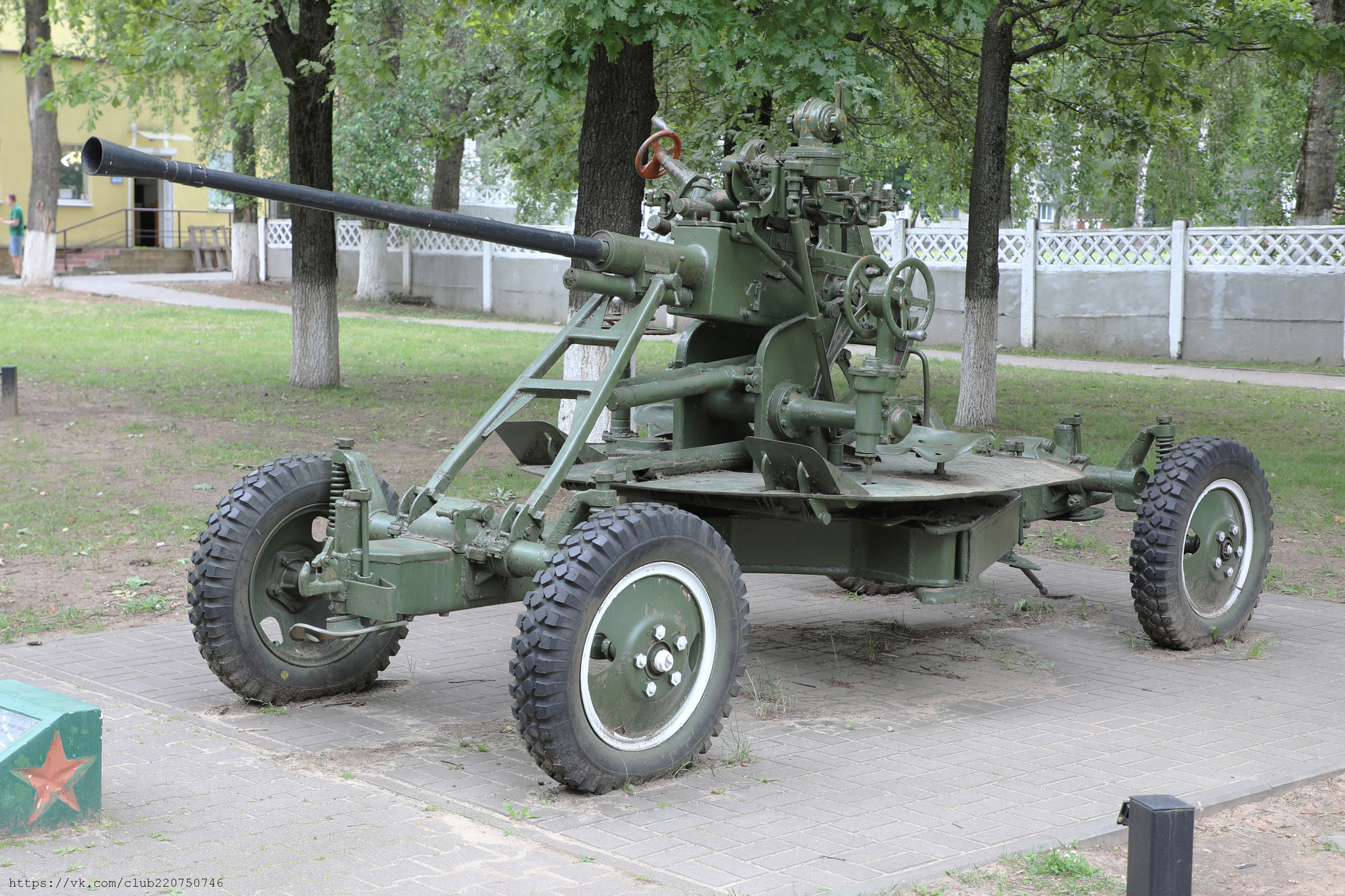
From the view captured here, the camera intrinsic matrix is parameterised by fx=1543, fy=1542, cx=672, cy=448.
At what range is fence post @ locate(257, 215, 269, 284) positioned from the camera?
3244 centimetres

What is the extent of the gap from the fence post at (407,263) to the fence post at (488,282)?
1.88 meters

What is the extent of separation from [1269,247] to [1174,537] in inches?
609

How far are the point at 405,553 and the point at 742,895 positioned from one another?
183cm

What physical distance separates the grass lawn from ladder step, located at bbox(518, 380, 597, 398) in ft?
12.3

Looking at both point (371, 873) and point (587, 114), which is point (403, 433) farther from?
point (371, 873)

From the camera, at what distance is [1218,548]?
23.7ft

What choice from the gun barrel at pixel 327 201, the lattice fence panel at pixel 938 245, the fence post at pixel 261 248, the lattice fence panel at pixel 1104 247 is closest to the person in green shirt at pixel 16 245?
the fence post at pixel 261 248

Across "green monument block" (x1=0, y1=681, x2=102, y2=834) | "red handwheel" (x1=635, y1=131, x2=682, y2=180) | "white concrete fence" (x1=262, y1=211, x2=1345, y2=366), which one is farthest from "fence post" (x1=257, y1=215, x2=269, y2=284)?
"green monument block" (x1=0, y1=681, x2=102, y2=834)

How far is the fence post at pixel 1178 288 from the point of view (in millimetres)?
21469

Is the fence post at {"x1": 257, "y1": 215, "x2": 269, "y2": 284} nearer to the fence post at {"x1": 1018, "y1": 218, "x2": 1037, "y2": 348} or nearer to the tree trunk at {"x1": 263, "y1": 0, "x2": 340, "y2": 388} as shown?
the fence post at {"x1": 1018, "y1": 218, "x2": 1037, "y2": 348}

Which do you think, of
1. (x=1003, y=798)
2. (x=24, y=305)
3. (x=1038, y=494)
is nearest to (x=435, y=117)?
(x=24, y=305)

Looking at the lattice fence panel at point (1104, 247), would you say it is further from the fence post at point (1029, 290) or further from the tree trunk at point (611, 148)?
the tree trunk at point (611, 148)

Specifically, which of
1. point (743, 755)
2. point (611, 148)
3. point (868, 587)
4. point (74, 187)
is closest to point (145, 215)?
point (74, 187)

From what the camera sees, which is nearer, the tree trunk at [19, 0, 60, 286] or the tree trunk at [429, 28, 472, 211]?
the tree trunk at [429, 28, 472, 211]
